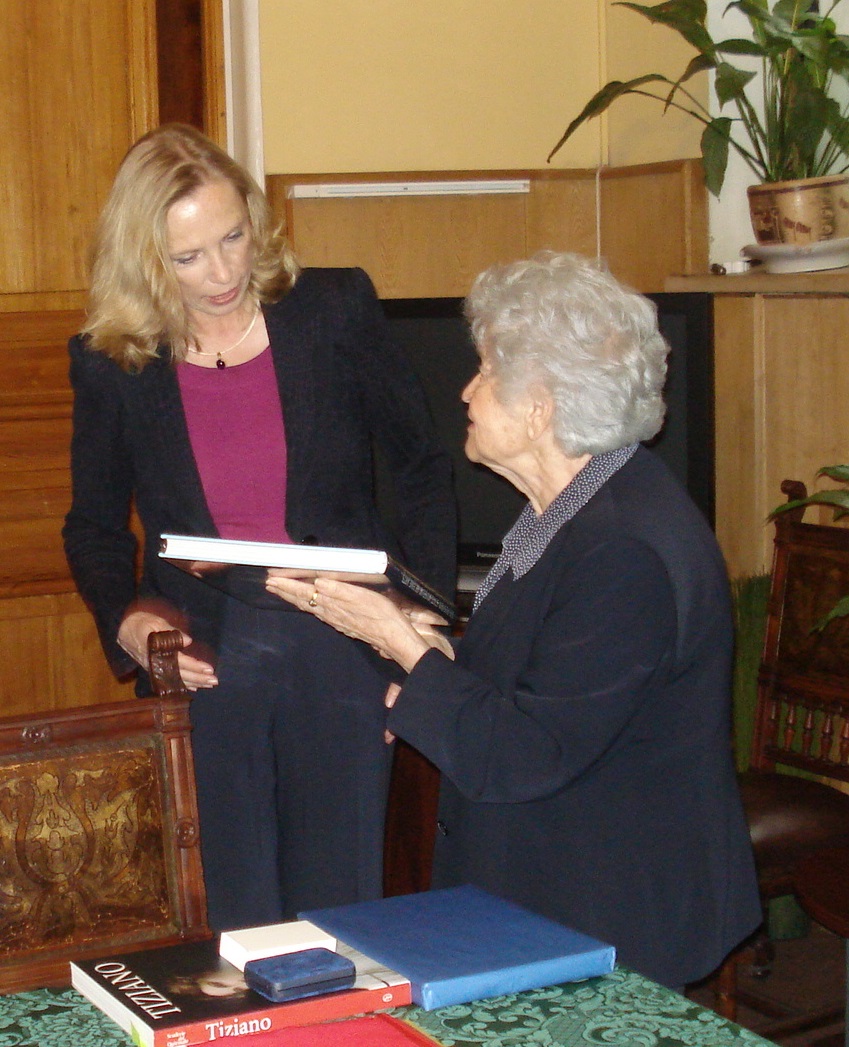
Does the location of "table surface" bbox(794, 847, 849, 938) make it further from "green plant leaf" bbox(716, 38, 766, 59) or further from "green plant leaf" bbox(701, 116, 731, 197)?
"green plant leaf" bbox(716, 38, 766, 59)

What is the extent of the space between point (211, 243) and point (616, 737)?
877 millimetres

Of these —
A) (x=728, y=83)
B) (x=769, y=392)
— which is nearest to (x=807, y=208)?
(x=728, y=83)

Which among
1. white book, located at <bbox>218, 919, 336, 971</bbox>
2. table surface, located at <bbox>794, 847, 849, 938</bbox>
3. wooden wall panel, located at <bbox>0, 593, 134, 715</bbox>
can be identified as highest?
white book, located at <bbox>218, 919, 336, 971</bbox>

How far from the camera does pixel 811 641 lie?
2809 mm

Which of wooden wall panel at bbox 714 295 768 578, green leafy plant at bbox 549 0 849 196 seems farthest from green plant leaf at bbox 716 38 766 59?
wooden wall panel at bbox 714 295 768 578

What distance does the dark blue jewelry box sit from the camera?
1.07 m

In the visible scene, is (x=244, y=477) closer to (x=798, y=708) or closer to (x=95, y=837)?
(x=95, y=837)

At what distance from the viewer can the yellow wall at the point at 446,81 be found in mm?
3383

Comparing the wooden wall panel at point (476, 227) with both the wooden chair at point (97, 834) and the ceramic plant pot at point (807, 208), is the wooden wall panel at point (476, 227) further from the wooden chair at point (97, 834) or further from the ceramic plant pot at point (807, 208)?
the wooden chair at point (97, 834)

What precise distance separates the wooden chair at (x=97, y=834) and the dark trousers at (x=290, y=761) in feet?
1.06

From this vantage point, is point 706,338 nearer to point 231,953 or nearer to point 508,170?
point 508,170

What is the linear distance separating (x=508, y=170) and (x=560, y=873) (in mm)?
2418

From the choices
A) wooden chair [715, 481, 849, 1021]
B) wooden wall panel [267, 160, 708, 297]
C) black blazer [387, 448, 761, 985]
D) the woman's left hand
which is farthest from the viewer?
wooden wall panel [267, 160, 708, 297]

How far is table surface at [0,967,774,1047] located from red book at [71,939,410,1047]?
18 mm
